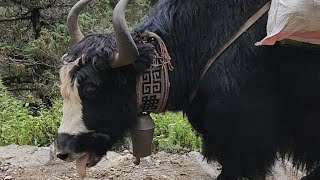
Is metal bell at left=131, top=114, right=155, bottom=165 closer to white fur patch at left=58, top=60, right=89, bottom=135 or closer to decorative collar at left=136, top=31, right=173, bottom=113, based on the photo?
decorative collar at left=136, top=31, right=173, bottom=113

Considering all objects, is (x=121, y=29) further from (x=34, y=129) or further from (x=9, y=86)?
(x=9, y=86)

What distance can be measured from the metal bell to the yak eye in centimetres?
34

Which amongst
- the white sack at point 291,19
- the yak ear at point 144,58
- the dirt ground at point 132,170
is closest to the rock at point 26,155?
the dirt ground at point 132,170

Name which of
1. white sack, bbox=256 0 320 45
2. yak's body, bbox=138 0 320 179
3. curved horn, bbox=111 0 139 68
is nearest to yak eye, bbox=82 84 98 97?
curved horn, bbox=111 0 139 68

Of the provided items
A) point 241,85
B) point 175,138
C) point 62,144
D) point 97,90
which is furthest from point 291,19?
point 175,138

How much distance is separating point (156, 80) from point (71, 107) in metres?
0.47

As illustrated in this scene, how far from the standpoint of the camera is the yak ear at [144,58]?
3008 mm

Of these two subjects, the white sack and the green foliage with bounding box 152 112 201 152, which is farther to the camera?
the green foliage with bounding box 152 112 201 152

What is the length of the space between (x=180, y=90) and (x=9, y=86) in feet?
26.7

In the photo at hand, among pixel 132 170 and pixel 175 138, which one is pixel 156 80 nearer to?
pixel 132 170

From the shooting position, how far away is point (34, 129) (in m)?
5.14

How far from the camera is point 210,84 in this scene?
9.98 feet

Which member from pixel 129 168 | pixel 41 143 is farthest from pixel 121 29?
pixel 41 143

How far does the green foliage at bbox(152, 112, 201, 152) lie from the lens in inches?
189
